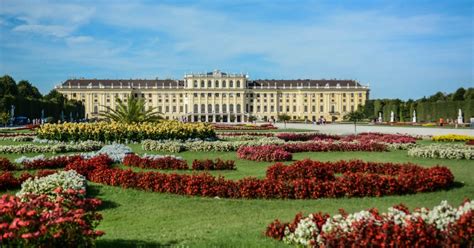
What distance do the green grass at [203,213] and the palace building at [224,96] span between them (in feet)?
282

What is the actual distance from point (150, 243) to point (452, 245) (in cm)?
273

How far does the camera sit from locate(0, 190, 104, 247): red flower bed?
12.2ft

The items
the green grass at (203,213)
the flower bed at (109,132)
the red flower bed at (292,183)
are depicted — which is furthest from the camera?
the flower bed at (109,132)

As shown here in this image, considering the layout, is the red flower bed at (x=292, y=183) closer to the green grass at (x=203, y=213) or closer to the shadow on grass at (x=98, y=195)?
the green grass at (x=203, y=213)

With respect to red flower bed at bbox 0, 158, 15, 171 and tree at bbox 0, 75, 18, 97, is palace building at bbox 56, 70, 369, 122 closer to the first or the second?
tree at bbox 0, 75, 18, 97

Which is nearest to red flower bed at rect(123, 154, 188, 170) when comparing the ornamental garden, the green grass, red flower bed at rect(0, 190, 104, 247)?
the ornamental garden

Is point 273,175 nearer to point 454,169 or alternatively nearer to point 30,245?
point 454,169

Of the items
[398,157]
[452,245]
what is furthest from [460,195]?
[398,157]

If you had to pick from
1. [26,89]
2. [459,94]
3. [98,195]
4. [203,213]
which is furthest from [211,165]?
[26,89]

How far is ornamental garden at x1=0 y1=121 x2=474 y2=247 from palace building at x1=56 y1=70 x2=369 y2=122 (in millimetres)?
80333

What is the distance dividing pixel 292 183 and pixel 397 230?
3.52 m

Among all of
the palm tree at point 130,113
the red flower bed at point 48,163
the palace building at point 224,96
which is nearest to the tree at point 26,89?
the palace building at point 224,96

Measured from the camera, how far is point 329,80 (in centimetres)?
10212

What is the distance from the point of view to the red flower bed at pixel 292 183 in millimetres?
7633
